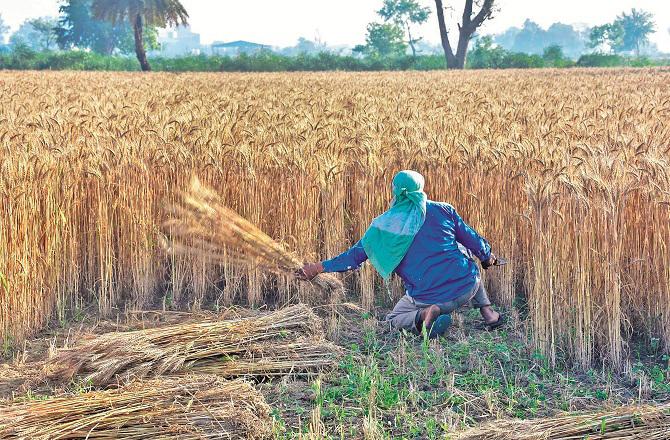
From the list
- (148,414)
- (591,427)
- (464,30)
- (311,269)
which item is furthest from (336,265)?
(464,30)

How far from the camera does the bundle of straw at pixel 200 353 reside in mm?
3807

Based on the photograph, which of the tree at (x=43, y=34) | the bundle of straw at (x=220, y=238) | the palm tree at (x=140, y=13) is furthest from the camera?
the tree at (x=43, y=34)

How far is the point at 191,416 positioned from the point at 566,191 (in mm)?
2323

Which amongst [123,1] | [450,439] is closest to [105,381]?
[450,439]

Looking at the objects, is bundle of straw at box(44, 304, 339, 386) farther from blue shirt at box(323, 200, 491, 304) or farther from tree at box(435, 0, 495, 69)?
tree at box(435, 0, 495, 69)

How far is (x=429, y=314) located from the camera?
4543 millimetres

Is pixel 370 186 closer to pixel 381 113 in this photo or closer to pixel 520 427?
pixel 520 427

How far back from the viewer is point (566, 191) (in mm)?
4332

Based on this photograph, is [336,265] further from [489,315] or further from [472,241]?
[489,315]

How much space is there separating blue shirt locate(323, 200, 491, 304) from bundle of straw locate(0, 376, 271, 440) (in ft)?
4.32

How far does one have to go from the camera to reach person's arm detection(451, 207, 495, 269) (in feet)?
15.3

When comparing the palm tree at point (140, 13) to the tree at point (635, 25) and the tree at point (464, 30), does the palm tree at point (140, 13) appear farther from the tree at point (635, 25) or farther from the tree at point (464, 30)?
the tree at point (635, 25)

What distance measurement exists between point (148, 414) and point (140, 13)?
145ft

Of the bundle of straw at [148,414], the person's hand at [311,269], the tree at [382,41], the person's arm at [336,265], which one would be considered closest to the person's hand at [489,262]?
the person's arm at [336,265]
